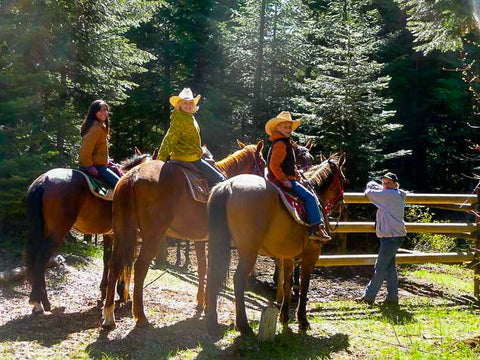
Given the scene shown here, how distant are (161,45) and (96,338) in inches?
695

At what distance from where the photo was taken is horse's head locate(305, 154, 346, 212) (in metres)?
6.96

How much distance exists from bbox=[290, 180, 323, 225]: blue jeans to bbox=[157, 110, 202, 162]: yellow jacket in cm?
146

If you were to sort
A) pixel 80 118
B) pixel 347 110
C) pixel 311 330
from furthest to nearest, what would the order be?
pixel 347 110 → pixel 80 118 → pixel 311 330

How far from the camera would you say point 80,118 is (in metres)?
11.4

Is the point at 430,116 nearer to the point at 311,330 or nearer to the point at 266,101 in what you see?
the point at 266,101

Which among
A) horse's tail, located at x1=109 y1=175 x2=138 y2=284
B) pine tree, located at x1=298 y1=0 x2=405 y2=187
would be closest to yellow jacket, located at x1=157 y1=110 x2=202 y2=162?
horse's tail, located at x1=109 y1=175 x2=138 y2=284

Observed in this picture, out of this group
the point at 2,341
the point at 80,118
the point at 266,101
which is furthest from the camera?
the point at 266,101

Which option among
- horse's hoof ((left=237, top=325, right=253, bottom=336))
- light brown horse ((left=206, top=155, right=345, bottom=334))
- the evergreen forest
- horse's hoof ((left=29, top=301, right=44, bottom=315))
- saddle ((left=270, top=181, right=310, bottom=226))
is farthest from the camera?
the evergreen forest

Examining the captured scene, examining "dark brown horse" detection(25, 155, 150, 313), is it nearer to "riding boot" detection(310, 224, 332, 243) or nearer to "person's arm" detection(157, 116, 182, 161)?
"person's arm" detection(157, 116, 182, 161)

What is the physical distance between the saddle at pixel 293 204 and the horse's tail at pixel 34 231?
3.15 metres

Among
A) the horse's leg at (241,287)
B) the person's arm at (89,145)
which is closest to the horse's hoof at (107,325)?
the horse's leg at (241,287)

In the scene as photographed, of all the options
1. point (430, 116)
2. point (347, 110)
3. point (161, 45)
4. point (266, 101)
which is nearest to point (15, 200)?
point (347, 110)

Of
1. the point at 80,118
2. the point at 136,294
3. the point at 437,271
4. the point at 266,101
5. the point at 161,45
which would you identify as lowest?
the point at 437,271

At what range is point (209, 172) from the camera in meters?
6.57
